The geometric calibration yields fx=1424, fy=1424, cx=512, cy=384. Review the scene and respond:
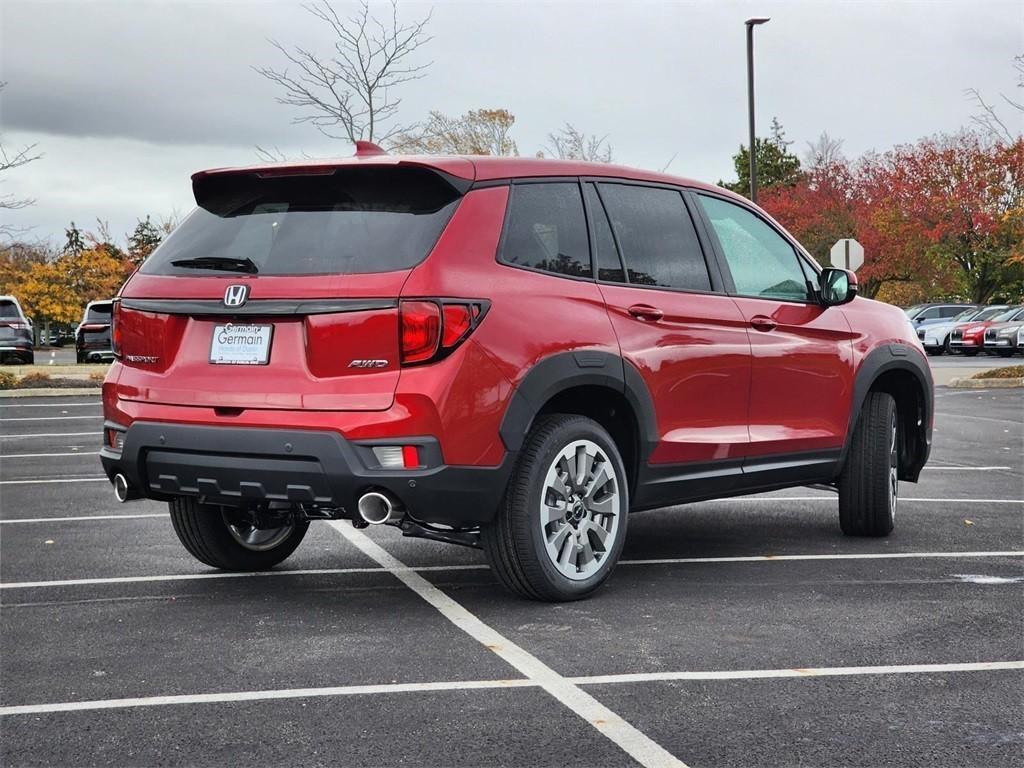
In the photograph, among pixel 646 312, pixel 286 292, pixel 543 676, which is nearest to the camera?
pixel 543 676

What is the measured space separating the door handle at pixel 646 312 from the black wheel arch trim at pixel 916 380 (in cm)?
179

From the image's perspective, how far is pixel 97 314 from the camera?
34.9 metres

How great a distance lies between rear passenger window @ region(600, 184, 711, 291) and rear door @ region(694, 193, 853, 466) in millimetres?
231

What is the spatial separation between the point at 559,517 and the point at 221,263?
177 cm

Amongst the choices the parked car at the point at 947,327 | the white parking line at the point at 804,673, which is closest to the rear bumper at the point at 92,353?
the parked car at the point at 947,327

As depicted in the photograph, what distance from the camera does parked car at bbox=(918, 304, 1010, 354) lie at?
4447 cm

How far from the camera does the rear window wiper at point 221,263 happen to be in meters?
5.88

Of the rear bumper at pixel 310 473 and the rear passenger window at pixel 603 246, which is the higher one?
the rear passenger window at pixel 603 246

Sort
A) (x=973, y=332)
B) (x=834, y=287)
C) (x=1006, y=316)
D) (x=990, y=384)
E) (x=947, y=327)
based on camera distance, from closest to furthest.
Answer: (x=834, y=287), (x=990, y=384), (x=1006, y=316), (x=973, y=332), (x=947, y=327)

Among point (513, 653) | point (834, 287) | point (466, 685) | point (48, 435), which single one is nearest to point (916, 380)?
point (834, 287)

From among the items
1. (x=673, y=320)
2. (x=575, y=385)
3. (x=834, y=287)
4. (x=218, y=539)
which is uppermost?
(x=834, y=287)

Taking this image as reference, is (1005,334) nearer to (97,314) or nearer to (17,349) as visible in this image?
(97,314)

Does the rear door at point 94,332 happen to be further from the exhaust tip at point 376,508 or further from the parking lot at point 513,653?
the exhaust tip at point 376,508

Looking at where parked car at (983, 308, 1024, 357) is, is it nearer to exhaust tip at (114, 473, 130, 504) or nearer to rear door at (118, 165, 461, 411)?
rear door at (118, 165, 461, 411)
